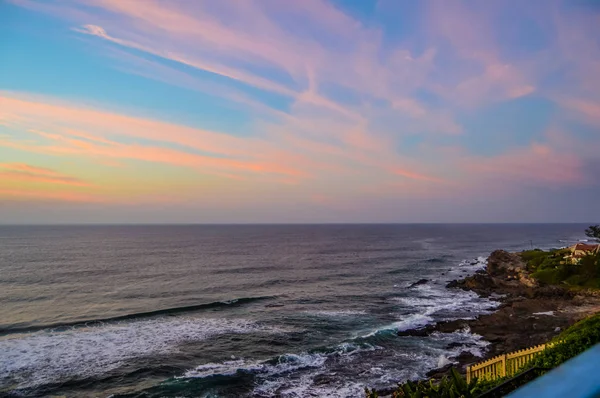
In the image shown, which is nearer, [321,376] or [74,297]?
[321,376]

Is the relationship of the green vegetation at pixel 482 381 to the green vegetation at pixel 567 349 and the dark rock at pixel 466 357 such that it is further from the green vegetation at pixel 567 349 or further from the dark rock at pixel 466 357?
the dark rock at pixel 466 357

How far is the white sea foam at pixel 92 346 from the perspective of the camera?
83.1 ft

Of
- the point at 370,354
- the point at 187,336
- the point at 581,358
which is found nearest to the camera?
the point at 581,358

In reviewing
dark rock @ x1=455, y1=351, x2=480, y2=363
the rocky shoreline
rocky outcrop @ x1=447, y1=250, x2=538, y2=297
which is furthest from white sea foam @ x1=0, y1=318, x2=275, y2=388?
rocky outcrop @ x1=447, y1=250, x2=538, y2=297

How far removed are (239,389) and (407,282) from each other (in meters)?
42.4

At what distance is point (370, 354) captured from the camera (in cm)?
2847

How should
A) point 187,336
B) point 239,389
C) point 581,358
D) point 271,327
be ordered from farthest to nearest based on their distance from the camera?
point 271,327 → point 187,336 → point 239,389 → point 581,358

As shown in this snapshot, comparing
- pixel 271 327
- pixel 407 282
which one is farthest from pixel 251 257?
pixel 271 327

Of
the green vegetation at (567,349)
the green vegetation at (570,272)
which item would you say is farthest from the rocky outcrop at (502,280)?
the green vegetation at (567,349)

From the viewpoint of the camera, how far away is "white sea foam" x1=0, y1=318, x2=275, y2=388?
2534cm

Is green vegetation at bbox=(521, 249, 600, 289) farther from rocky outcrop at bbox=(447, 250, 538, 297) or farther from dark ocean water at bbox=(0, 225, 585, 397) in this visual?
dark ocean water at bbox=(0, 225, 585, 397)

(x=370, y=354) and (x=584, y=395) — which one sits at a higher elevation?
(x=584, y=395)

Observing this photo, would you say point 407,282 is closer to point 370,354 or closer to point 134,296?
point 370,354

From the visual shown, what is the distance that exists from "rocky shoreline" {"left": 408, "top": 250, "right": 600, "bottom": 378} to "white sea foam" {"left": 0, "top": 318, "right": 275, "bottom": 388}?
17.8 metres
